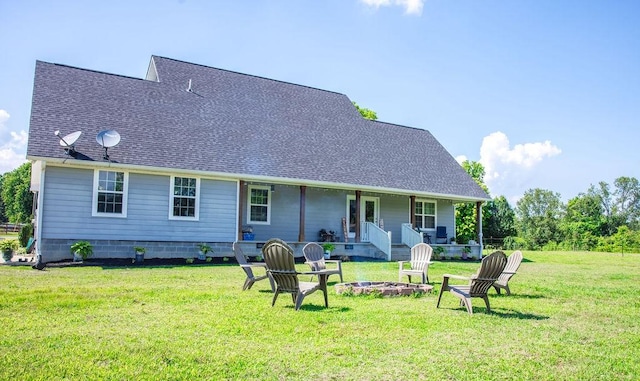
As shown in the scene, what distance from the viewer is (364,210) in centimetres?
2258

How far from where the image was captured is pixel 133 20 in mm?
14805

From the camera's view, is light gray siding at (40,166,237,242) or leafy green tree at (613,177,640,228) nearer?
light gray siding at (40,166,237,242)

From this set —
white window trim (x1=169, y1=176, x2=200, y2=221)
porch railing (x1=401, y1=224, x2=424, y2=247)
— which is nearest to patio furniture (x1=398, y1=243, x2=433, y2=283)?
white window trim (x1=169, y1=176, x2=200, y2=221)

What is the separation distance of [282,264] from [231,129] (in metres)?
12.5

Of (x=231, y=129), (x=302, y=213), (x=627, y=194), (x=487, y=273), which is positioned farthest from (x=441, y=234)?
(x=627, y=194)

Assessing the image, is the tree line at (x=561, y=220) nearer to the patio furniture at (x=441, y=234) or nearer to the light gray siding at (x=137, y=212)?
the patio furniture at (x=441, y=234)

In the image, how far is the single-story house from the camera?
15.2 m

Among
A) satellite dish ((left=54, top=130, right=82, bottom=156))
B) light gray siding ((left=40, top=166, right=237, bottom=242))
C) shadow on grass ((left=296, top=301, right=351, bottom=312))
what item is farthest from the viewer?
light gray siding ((left=40, top=166, right=237, bottom=242))

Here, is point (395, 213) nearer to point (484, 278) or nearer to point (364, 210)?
point (364, 210)

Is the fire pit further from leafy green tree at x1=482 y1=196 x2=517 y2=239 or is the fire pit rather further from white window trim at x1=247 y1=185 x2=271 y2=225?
leafy green tree at x1=482 y1=196 x2=517 y2=239

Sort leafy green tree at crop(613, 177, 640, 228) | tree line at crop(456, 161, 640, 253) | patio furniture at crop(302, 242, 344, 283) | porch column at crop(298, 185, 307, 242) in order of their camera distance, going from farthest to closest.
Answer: leafy green tree at crop(613, 177, 640, 228) → tree line at crop(456, 161, 640, 253) → porch column at crop(298, 185, 307, 242) → patio furniture at crop(302, 242, 344, 283)

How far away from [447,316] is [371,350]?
2361 millimetres

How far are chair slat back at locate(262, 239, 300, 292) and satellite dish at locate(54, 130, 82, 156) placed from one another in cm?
936

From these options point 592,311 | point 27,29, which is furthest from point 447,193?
point 27,29
